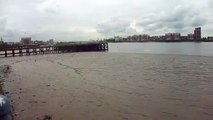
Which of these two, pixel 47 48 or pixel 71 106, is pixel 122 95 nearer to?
pixel 71 106

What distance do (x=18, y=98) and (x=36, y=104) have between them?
2132mm

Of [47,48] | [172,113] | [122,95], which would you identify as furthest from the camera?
[47,48]

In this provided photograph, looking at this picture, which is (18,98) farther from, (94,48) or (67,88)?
(94,48)

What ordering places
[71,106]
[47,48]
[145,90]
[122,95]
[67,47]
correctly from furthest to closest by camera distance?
[67,47] < [47,48] < [145,90] < [122,95] < [71,106]

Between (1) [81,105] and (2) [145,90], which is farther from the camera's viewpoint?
(2) [145,90]

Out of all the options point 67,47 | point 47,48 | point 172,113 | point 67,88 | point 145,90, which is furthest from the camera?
point 67,47

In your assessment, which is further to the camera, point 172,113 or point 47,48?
point 47,48

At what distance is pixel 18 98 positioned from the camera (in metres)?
16.9

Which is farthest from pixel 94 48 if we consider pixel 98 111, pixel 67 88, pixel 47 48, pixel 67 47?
pixel 98 111

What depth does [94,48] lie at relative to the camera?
113000mm

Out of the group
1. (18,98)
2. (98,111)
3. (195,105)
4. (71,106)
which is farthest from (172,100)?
(18,98)

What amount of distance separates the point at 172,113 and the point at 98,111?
366 cm

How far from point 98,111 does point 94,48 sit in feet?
327

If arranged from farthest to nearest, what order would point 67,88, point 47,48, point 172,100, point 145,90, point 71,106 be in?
point 47,48, point 67,88, point 145,90, point 172,100, point 71,106
